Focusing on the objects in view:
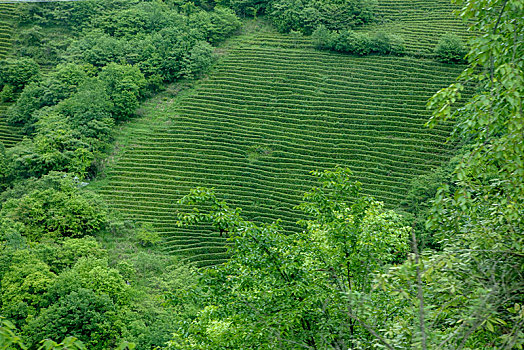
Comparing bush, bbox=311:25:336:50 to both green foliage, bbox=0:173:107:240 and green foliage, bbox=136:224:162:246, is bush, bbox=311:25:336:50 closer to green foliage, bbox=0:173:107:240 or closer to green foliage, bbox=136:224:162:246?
green foliage, bbox=136:224:162:246

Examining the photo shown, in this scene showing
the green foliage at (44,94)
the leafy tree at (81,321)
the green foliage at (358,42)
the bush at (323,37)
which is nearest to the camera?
the leafy tree at (81,321)

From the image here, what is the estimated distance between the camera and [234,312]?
17.5 ft

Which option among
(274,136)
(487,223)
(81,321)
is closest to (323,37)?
(274,136)

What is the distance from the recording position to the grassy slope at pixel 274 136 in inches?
1037

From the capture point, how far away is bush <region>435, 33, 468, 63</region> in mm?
33312

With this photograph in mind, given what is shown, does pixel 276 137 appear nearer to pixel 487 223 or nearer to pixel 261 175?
pixel 261 175

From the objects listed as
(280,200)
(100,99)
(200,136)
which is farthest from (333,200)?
(100,99)

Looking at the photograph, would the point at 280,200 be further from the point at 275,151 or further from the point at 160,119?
the point at 160,119

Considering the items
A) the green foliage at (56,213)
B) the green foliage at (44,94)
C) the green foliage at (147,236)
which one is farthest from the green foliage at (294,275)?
the green foliage at (44,94)

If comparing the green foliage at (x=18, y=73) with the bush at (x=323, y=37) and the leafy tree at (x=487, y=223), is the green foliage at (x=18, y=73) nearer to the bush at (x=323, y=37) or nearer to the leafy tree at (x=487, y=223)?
the bush at (x=323, y=37)

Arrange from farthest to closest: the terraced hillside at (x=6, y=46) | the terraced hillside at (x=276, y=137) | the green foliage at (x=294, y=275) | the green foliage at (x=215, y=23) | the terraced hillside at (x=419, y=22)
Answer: the green foliage at (x=215, y=23)
the terraced hillside at (x=419, y=22)
the terraced hillside at (x=6, y=46)
the terraced hillside at (x=276, y=137)
the green foliage at (x=294, y=275)

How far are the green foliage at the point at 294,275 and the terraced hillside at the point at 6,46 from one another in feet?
101

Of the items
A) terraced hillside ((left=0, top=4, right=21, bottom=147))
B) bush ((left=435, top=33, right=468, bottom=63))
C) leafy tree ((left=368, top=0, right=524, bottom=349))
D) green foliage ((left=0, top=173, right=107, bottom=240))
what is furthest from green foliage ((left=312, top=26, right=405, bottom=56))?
leafy tree ((left=368, top=0, right=524, bottom=349))

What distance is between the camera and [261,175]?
27938 millimetres
